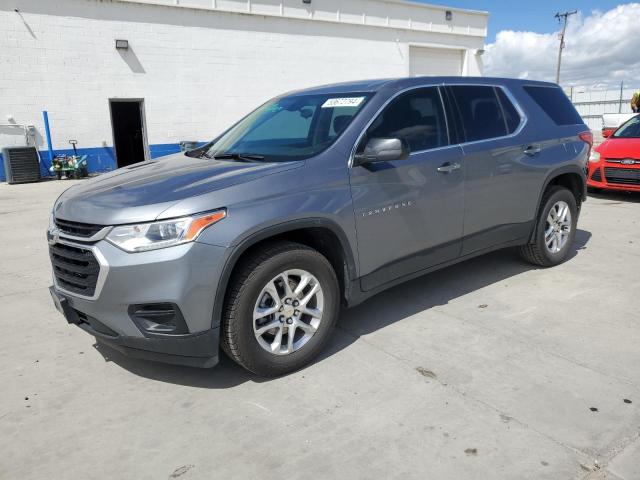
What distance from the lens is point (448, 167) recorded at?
411 centimetres

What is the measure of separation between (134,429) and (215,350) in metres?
0.59

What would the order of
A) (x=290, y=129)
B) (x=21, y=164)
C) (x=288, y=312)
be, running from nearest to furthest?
(x=288, y=312)
(x=290, y=129)
(x=21, y=164)

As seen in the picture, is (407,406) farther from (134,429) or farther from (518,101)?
(518,101)

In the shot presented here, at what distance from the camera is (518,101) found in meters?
4.94

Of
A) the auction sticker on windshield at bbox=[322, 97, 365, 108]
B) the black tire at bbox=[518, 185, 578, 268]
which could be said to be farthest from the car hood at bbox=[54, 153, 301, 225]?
the black tire at bbox=[518, 185, 578, 268]

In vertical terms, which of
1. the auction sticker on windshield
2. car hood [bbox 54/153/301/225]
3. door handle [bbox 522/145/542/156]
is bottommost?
car hood [bbox 54/153/301/225]

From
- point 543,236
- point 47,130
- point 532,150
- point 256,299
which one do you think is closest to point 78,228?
point 256,299

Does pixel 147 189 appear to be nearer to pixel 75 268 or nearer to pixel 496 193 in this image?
pixel 75 268

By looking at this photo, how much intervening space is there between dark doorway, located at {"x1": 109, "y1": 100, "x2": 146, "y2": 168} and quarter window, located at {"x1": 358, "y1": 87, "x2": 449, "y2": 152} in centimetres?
1394

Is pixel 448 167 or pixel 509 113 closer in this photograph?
pixel 448 167

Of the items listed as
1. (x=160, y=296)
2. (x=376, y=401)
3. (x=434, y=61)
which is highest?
(x=434, y=61)

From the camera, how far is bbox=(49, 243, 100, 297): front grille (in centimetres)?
301

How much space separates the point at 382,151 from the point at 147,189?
4.82 feet

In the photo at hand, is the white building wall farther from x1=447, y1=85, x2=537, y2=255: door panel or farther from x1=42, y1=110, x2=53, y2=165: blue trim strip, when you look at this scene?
x1=447, y1=85, x2=537, y2=255: door panel
